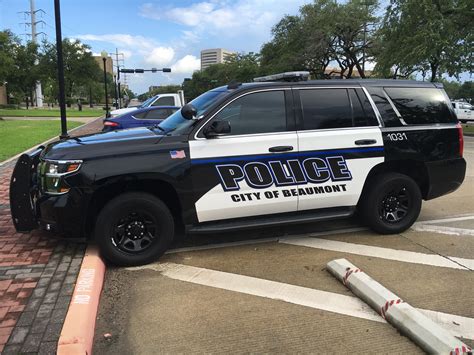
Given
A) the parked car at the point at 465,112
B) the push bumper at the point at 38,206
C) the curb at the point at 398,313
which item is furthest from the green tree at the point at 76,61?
the curb at the point at 398,313

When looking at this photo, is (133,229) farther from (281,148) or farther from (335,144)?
(335,144)

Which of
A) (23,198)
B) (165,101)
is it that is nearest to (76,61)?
(165,101)

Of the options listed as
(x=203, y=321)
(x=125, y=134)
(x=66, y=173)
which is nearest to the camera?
(x=203, y=321)

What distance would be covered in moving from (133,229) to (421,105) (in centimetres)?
385

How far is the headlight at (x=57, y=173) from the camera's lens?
459 centimetres

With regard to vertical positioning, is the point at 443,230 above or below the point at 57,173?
below

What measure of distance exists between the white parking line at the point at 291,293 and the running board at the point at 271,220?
444 millimetres

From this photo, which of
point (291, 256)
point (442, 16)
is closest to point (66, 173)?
point (291, 256)

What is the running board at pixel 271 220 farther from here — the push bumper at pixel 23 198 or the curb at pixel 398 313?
the push bumper at pixel 23 198

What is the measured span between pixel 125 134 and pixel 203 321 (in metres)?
2.43

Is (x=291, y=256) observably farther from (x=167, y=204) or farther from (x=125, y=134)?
(x=125, y=134)

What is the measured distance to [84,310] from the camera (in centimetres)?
372

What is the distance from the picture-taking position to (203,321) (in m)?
3.77

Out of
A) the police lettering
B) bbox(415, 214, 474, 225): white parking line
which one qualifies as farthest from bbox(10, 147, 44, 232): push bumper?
bbox(415, 214, 474, 225): white parking line
